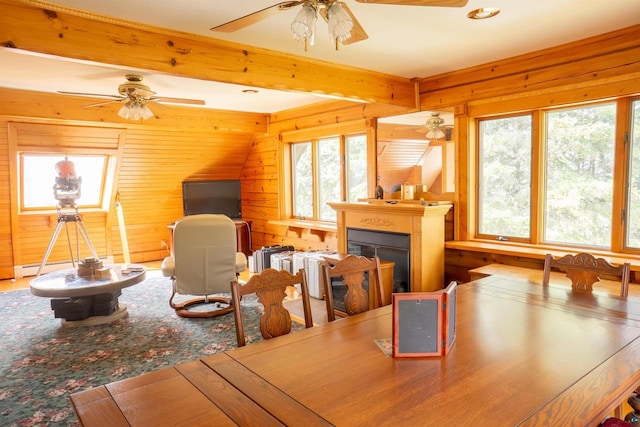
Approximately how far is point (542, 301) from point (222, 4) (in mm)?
2374

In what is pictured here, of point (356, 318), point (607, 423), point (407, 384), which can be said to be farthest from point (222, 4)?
point (607, 423)

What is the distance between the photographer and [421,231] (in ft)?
12.9

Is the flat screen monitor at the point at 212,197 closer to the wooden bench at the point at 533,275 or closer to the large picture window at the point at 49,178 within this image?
the large picture window at the point at 49,178

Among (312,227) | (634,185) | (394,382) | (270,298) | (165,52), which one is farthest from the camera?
(312,227)

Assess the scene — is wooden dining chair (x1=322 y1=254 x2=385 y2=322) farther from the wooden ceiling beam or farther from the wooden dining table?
the wooden ceiling beam

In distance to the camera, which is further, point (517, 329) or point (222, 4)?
point (222, 4)

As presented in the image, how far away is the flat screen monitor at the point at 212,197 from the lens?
699 cm

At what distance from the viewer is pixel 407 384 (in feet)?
4.49

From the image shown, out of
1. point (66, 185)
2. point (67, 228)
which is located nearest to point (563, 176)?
point (66, 185)

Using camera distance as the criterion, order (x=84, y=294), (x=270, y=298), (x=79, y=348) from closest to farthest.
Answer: (x=270, y=298) → (x=79, y=348) → (x=84, y=294)

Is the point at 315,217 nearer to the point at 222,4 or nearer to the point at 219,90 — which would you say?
the point at 219,90

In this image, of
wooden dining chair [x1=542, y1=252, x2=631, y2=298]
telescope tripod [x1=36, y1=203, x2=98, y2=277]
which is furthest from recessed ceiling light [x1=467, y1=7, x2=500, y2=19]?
telescope tripod [x1=36, y1=203, x2=98, y2=277]

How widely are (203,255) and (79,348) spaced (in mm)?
1261

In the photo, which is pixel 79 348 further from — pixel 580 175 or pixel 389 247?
pixel 580 175
